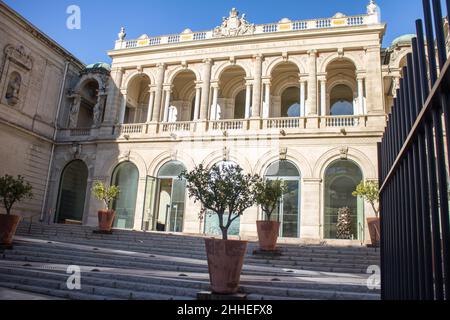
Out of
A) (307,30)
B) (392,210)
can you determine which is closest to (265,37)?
(307,30)

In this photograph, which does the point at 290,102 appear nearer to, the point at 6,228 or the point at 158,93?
the point at 158,93

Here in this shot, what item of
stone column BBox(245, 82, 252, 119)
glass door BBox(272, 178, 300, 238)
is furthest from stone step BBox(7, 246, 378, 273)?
stone column BBox(245, 82, 252, 119)

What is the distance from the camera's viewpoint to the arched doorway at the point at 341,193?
1717 centimetres

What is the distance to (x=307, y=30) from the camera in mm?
20047

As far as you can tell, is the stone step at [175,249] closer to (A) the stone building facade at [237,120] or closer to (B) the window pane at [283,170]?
(A) the stone building facade at [237,120]

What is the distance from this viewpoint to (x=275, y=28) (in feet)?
69.3

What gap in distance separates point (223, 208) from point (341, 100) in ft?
53.3

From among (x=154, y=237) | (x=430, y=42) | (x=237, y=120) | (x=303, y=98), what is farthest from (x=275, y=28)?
(x=430, y=42)

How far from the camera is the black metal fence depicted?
1755 mm

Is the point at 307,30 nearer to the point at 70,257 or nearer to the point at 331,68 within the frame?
the point at 331,68

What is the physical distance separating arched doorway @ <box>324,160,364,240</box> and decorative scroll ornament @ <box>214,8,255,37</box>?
367 inches

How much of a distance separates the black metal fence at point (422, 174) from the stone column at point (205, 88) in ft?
59.9
